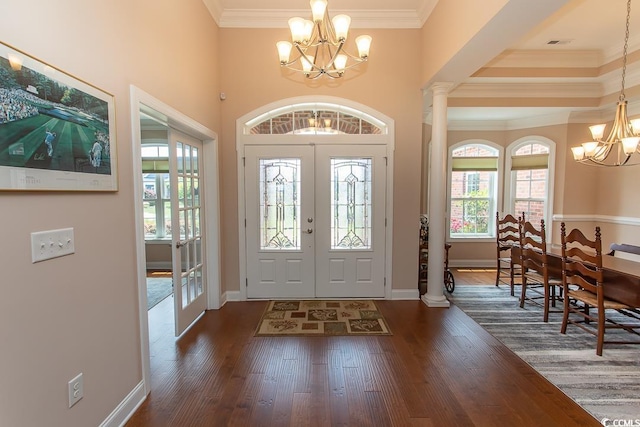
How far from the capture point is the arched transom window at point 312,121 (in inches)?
163

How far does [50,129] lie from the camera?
1.44m

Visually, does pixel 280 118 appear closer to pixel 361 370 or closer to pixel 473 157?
pixel 361 370

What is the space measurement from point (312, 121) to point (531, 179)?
4.59 meters

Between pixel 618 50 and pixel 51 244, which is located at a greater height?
pixel 618 50

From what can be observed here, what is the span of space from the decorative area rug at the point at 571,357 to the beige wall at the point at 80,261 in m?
3.23

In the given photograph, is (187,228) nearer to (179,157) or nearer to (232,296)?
(179,157)

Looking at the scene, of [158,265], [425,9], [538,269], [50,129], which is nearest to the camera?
[50,129]

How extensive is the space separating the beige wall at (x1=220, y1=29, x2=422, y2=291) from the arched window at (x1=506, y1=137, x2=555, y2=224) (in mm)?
3179

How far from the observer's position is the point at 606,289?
3.00 metres

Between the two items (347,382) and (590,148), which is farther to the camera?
(590,148)

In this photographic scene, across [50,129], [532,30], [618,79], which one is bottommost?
[50,129]

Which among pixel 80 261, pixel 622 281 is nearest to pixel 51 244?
pixel 80 261

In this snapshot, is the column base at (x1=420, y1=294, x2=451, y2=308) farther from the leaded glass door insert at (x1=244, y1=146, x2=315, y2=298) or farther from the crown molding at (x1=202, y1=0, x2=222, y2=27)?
the crown molding at (x1=202, y1=0, x2=222, y2=27)

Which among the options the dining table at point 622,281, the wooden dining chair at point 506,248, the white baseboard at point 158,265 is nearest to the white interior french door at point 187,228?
the white baseboard at point 158,265
